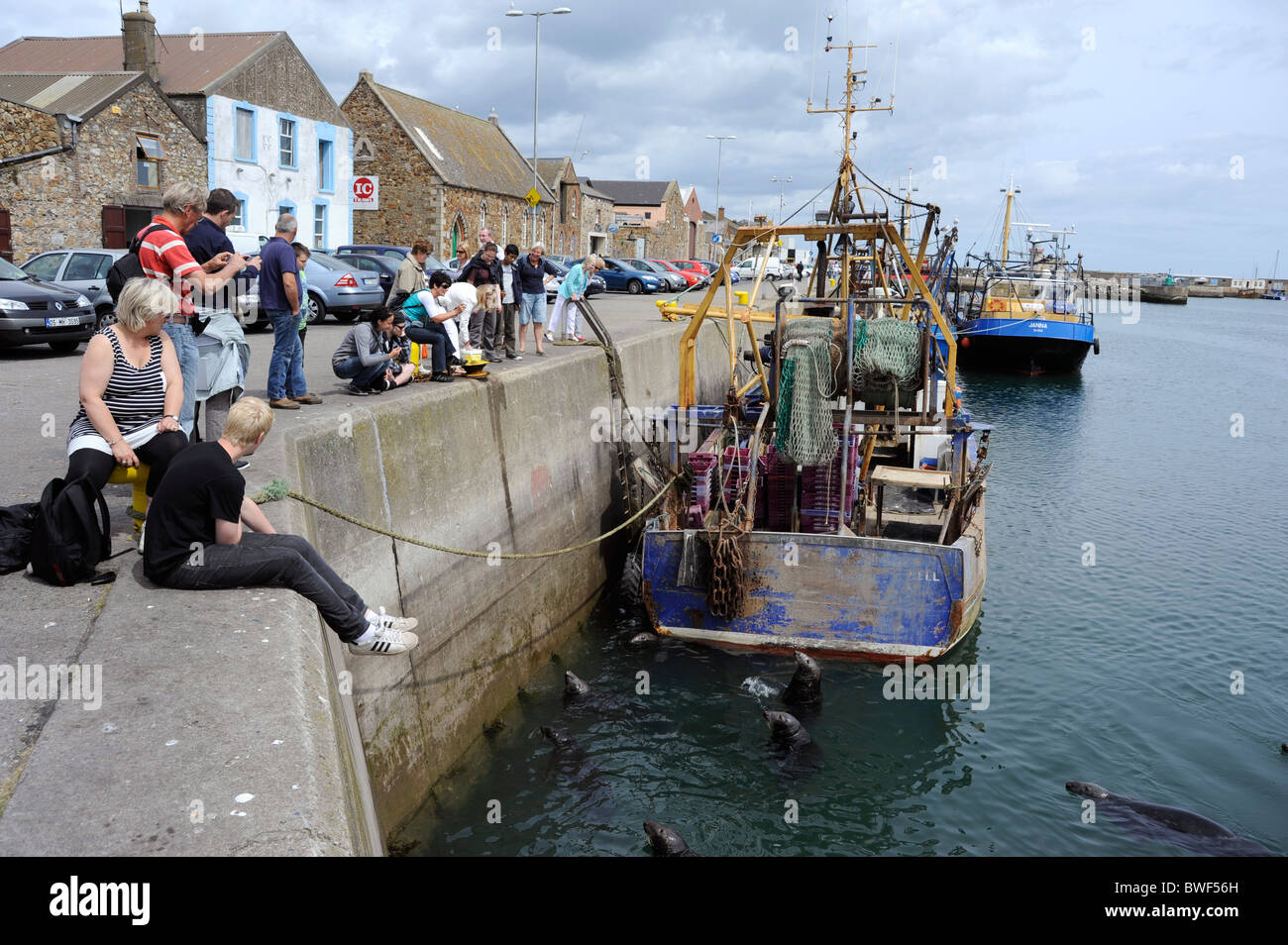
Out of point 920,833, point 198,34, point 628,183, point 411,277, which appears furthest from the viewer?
point 628,183

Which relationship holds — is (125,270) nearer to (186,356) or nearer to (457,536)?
(186,356)

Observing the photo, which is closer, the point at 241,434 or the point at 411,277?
the point at 241,434

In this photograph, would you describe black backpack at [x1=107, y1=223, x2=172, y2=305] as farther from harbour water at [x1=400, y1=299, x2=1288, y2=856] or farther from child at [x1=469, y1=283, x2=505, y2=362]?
child at [x1=469, y1=283, x2=505, y2=362]

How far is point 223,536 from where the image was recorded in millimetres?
4945

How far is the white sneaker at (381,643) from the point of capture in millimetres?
5520

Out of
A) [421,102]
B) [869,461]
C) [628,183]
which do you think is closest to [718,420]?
[869,461]

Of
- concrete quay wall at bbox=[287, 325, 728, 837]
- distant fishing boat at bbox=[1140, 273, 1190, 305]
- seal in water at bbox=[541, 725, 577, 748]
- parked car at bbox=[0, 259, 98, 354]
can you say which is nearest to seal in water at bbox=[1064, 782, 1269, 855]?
seal in water at bbox=[541, 725, 577, 748]

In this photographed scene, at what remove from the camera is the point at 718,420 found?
13.3 meters

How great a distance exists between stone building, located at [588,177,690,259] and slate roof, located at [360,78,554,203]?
2022 centimetres

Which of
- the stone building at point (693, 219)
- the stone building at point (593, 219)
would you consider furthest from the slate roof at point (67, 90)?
the stone building at point (693, 219)

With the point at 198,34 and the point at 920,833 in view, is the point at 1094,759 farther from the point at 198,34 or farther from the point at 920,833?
the point at 198,34

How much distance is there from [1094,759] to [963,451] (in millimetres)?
4923

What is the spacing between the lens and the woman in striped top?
5.38 m
